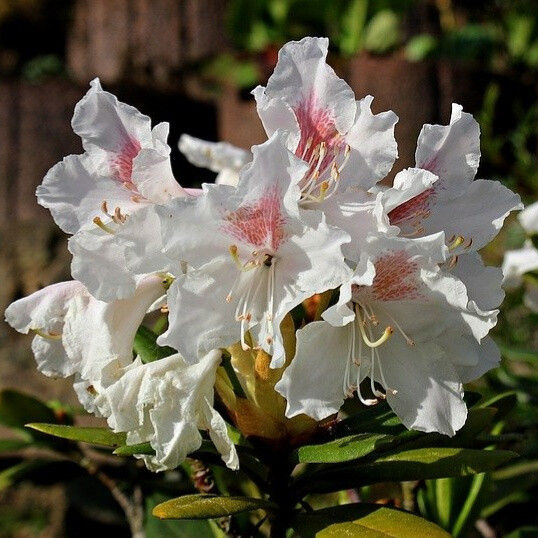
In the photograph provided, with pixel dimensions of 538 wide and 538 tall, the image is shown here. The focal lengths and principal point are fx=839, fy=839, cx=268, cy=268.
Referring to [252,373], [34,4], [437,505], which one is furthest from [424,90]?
[34,4]

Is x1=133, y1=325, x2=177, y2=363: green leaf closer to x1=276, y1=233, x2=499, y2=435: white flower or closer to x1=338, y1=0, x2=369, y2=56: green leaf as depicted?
x1=276, y1=233, x2=499, y2=435: white flower

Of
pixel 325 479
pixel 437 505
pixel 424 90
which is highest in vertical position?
pixel 325 479

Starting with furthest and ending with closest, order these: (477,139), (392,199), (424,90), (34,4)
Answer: (34,4) < (424,90) < (477,139) < (392,199)

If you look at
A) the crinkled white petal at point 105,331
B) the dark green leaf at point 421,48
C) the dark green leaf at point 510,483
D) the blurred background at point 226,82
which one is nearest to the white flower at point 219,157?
the crinkled white petal at point 105,331

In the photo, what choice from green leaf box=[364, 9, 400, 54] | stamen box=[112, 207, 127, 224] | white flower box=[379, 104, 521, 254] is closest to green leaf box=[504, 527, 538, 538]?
white flower box=[379, 104, 521, 254]

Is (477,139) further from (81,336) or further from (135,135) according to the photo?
(81,336)
